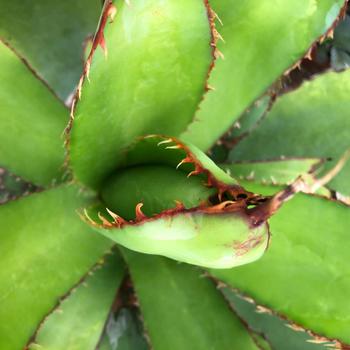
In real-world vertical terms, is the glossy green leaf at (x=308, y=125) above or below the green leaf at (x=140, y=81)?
below

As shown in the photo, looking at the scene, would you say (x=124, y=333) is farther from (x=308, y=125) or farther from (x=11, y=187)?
(x=308, y=125)

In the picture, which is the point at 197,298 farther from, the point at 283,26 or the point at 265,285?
the point at 283,26

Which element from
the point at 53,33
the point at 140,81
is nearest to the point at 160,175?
the point at 140,81

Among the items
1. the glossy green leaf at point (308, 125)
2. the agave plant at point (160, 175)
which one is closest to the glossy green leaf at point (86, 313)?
the agave plant at point (160, 175)

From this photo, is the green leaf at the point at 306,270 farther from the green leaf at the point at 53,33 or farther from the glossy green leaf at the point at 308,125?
the green leaf at the point at 53,33

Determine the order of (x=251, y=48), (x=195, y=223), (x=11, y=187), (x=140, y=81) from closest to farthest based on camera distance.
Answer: (x=195, y=223) < (x=140, y=81) < (x=251, y=48) < (x=11, y=187)
